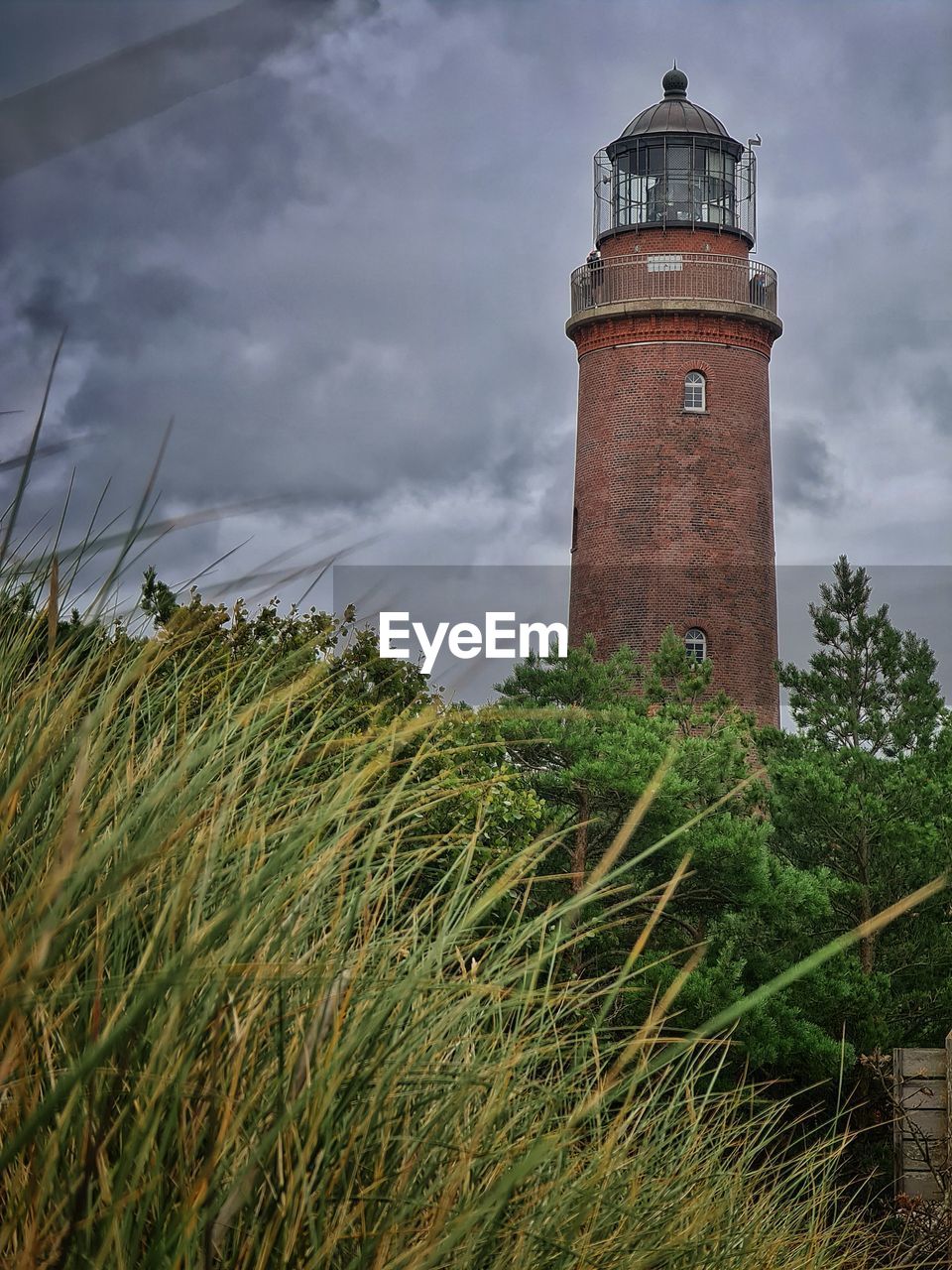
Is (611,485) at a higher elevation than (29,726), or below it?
higher

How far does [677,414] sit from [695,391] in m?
0.66

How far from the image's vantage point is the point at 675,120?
30703 mm

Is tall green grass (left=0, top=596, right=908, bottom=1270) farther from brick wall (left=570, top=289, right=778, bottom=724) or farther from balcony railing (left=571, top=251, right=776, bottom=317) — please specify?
balcony railing (left=571, top=251, right=776, bottom=317)

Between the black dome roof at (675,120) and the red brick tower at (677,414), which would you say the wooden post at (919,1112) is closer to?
the red brick tower at (677,414)

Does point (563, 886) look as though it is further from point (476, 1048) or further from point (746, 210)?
point (746, 210)

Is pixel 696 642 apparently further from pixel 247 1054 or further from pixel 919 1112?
pixel 247 1054

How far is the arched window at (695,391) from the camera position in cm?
2936

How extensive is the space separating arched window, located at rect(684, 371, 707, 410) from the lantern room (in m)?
2.96

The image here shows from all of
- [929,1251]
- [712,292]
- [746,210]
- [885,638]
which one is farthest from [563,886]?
[746,210]

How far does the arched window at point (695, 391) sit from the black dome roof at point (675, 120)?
15.3 feet

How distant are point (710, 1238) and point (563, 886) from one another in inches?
529

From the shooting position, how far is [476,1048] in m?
2.99

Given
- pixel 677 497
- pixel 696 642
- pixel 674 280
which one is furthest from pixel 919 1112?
pixel 674 280

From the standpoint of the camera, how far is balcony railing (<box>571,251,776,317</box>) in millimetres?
29672
